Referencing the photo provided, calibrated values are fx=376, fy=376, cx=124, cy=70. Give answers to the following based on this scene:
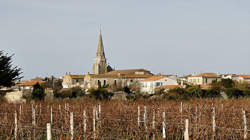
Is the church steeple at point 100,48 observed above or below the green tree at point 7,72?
above

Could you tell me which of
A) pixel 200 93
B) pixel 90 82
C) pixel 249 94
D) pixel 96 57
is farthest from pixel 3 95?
pixel 96 57

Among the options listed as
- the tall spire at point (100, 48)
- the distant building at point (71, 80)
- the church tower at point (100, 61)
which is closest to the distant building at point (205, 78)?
the distant building at point (71, 80)

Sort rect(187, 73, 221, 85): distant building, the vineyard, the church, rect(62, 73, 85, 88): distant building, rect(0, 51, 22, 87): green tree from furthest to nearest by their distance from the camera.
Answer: rect(62, 73, 85, 88): distant building < the church < rect(187, 73, 221, 85): distant building < rect(0, 51, 22, 87): green tree < the vineyard

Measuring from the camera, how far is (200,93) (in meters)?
28.9

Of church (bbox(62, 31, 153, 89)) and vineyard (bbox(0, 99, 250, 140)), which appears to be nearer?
vineyard (bbox(0, 99, 250, 140))

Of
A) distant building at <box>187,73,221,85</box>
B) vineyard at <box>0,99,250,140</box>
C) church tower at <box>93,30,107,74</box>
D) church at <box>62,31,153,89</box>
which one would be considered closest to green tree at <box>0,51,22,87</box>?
vineyard at <box>0,99,250,140</box>

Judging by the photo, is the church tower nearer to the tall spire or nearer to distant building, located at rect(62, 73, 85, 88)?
the tall spire

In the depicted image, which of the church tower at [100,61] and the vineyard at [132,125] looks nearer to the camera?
the vineyard at [132,125]

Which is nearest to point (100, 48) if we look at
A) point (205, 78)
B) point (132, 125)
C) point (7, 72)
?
point (205, 78)

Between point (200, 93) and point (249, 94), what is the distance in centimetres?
504

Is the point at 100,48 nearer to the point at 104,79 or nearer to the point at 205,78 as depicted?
the point at 104,79

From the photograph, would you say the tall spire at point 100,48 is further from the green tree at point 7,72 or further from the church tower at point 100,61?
the green tree at point 7,72

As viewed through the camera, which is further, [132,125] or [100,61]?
[100,61]

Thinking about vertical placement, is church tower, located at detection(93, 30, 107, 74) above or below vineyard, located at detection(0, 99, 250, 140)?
above
